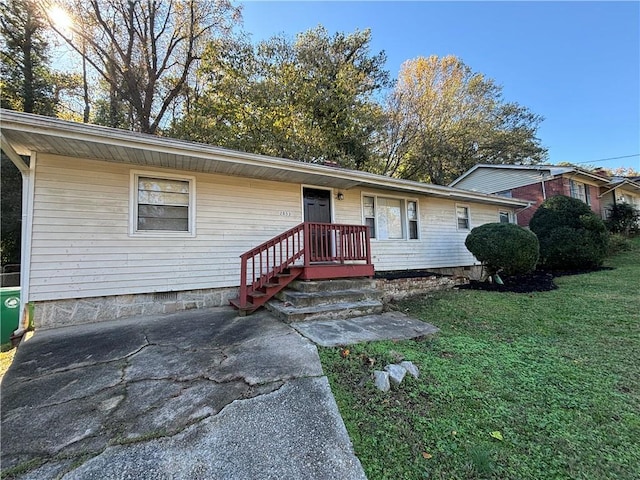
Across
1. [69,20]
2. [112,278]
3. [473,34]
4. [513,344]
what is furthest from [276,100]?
[513,344]

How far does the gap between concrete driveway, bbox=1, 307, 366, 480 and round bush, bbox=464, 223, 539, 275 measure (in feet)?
21.0

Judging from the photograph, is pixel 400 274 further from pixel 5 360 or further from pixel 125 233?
pixel 5 360

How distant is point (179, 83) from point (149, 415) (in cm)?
1539

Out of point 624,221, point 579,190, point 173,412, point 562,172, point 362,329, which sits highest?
point 562,172

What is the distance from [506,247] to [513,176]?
404 inches

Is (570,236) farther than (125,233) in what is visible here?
Yes

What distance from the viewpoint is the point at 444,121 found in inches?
722

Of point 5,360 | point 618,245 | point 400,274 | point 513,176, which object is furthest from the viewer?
point 513,176

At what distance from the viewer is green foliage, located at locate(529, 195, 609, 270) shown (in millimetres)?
9305

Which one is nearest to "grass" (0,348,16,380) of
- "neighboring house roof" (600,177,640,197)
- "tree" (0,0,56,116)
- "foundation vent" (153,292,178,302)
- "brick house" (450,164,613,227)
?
"foundation vent" (153,292,178,302)

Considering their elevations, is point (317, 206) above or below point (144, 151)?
below

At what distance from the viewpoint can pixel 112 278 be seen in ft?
15.5

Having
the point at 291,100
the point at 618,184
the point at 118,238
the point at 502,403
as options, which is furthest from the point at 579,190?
the point at 118,238

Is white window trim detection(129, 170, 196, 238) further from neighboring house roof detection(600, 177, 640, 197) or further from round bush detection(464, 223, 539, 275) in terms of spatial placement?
neighboring house roof detection(600, 177, 640, 197)
